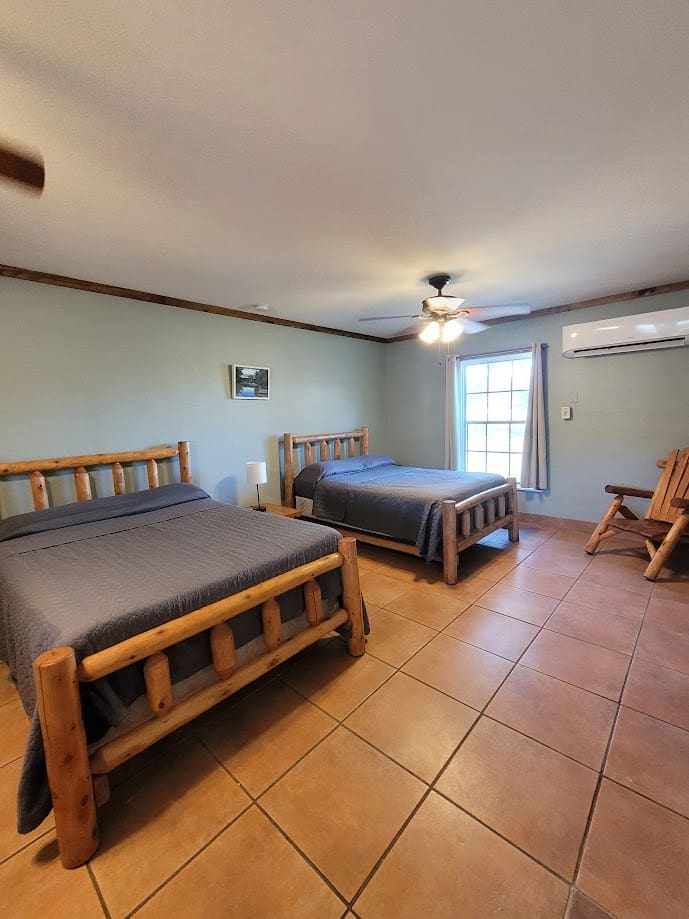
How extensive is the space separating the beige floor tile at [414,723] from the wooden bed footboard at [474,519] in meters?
1.15

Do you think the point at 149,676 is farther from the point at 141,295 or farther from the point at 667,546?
the point at 667,546

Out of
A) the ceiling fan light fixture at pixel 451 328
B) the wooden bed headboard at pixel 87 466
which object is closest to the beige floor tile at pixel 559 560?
the ceiling fan light fixture at pixel 451 328

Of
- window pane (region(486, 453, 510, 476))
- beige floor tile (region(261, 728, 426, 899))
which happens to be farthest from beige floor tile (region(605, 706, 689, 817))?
window pane (region(486, 453, 510, 476))

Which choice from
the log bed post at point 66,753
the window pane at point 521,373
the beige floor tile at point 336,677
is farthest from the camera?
the window pane at point 521,373

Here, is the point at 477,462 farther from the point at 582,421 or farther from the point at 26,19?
the point at 26,19

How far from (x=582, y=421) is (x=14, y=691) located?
480 centimetres

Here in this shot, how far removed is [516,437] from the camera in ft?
14.6

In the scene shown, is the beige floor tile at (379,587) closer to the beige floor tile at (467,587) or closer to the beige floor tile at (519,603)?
the beige floor tile at (467,587)

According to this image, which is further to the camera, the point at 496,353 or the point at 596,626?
the point at 496,353

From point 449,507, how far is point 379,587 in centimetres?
80

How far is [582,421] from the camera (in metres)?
3.93

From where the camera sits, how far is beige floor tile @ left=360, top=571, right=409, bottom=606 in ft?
8.99

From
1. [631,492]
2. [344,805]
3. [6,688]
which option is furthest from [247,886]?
[631,492]

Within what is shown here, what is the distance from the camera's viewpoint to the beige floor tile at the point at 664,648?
6.50 ft
